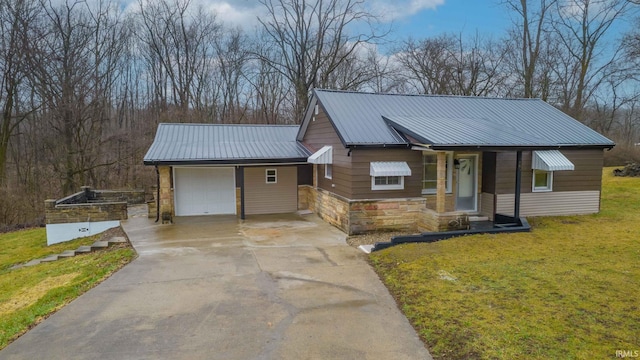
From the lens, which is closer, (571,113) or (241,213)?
(241,213)

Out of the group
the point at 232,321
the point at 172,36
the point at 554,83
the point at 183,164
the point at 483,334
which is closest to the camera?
the point at 483,334

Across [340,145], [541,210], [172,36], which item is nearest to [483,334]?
[340,145]

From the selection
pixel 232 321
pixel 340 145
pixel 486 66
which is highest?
pixel 486 66

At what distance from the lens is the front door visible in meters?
12.3

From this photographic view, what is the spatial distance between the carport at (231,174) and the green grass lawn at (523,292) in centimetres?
680

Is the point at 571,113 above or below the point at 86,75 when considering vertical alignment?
below

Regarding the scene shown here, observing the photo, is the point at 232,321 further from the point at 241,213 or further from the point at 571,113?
the point at 571,113

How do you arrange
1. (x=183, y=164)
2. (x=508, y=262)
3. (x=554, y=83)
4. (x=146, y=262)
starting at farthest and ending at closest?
(x=554, y=83) → (x=183, y=164) → (x=146, y=262) → (x=508, y=262)

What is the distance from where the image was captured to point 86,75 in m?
20.5

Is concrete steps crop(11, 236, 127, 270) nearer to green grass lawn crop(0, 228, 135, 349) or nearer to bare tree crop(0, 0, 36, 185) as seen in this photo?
green grass lawn crop(0, 228, 135, 349)

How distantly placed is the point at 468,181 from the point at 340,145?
441 cm

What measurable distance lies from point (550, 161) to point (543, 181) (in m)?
1.16

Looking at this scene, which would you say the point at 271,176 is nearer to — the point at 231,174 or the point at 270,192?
the point at 270,192

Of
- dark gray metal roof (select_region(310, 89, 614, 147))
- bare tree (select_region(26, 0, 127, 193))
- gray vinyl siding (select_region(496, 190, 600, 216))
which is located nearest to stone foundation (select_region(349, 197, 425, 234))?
dark gray metal roof (select_region(310, 89, 614, 147))
